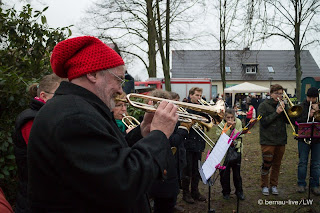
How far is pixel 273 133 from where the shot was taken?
4.89 m

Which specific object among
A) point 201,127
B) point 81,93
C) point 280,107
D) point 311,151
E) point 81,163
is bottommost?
point 311,151

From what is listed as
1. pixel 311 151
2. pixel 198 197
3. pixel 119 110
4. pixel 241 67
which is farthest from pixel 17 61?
pixel 241 67

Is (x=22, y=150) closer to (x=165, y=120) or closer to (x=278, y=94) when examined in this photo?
(x=165, y=120)

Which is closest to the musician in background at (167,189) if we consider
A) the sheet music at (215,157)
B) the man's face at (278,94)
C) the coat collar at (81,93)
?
the sheet music at (215,157)

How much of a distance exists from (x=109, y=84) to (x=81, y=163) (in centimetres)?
54

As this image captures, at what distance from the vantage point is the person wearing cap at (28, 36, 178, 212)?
112cm

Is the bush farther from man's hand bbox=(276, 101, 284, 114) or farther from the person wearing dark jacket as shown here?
man's hand bbox=(276, 101, 284, 114)

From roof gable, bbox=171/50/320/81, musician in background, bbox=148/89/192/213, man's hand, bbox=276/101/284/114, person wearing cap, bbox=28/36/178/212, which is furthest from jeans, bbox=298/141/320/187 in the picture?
roof gable, bbox=171/50/320/81

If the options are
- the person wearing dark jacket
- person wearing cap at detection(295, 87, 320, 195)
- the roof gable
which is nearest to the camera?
the person wearing dark jacket

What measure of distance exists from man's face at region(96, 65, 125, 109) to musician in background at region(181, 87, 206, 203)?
11.0 ft

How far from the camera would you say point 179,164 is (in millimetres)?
3779

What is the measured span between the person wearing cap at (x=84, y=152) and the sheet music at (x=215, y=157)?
1.77m

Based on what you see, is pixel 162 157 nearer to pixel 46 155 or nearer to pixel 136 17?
pixel 46 155

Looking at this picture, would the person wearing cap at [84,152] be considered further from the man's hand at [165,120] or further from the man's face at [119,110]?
the man's face at [119,110]
